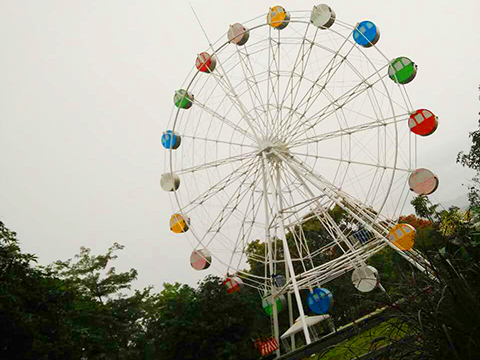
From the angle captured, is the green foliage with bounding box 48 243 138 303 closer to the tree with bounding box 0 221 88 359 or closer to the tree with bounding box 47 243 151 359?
the tree with bounding box 47 243 151 359

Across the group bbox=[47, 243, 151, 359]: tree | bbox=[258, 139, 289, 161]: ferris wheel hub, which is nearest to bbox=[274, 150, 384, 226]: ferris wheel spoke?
bbox=[258, 139, 289, 161]: ferris wheel hub

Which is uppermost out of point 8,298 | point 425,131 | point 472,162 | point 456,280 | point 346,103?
point 472,162

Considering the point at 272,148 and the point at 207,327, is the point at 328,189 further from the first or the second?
the point at 207,327

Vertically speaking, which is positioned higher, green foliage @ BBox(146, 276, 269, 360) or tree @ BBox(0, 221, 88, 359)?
green foliage @ BBox(146, 276, 269, 360)

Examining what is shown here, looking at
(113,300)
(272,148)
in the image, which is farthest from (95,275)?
(272,148)

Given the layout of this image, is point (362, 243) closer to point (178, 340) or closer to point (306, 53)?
point (306, 53)

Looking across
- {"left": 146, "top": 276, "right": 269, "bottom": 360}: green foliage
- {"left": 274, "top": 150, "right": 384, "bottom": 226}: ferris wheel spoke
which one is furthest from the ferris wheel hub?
{"left": 146, "top": 276, "right": 269, "bottom": 360}: green foliage

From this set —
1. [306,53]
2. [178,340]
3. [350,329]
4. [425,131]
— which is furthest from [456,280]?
[178,340]

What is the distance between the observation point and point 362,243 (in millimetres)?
13859

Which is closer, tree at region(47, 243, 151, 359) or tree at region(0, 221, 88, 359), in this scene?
tree at region(0, 221, 88, 359)

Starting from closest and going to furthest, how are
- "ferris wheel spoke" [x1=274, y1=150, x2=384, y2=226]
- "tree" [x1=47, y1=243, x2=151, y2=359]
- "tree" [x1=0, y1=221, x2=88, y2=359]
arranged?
"tree" [x1=0, y1=221, x2=88, y2=359] < "ferris wheel spoke" [x1=274, y1=150, x2=384, y2=226] < "tree" [x1=47, y1=243, x2=151, y2=359]

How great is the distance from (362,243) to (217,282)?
8.83m

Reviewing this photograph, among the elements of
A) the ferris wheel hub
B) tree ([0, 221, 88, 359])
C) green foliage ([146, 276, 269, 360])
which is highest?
the ferris wheel hub

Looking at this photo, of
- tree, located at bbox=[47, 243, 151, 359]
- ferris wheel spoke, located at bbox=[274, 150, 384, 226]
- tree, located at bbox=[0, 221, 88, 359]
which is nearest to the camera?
tree, located at bbox=[0, 221, 88, 359]
